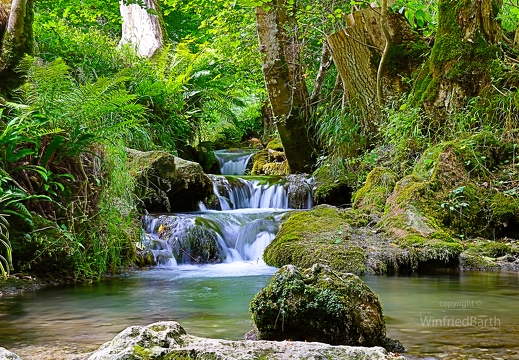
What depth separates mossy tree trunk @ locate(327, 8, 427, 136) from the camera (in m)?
9.45

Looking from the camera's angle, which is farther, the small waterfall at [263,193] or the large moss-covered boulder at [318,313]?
the small waterfall at [263,193]

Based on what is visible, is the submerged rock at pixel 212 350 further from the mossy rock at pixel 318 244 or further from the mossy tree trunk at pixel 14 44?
the mossy tree trunk at pixel 14 44

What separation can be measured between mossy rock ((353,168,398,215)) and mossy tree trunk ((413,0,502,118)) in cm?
116

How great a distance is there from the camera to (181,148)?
38.5ft

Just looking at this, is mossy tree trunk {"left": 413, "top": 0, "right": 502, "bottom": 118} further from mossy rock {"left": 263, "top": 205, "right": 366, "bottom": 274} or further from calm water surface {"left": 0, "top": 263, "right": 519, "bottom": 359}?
calm water surface {"left": 0, "top": 263, "right": 519, "bottom": 359}

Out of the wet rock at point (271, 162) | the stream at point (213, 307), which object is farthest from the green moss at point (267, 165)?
the stream at point (213, 307)

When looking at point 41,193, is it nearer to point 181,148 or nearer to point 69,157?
point 69,157

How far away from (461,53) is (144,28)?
1072cm

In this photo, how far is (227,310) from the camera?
3.83 meters

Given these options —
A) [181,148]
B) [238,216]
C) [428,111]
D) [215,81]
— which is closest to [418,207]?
[428,111]

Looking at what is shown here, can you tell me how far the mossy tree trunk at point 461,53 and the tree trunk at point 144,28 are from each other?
31.0ft

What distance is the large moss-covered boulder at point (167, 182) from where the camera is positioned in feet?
25.2

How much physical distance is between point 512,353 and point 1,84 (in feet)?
16.8

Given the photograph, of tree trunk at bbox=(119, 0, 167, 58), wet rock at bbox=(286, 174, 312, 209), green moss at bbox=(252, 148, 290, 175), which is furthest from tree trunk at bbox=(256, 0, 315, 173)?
tree trunk at bbox=(119, 0, 167, 58)
